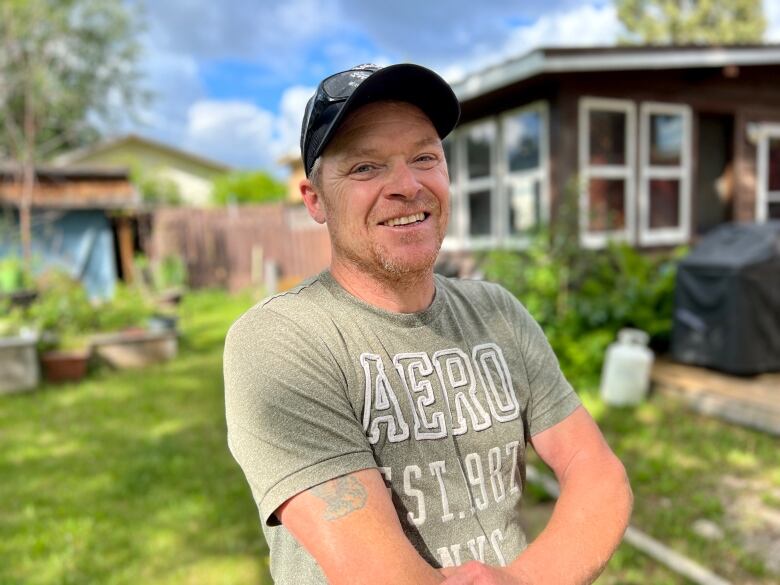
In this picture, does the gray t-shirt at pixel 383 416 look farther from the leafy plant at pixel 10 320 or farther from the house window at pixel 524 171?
the leafy plant at pixel 10 320

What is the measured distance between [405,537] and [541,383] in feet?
1.89

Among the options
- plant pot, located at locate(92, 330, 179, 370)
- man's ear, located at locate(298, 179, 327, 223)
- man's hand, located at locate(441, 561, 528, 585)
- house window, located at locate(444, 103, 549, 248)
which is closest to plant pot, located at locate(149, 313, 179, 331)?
plant pot, located at locate(92, 330, 179, 370)

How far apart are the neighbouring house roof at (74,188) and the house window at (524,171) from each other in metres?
10.2

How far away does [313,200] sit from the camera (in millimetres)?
1461

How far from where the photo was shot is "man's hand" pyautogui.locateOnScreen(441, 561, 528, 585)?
3.49ft

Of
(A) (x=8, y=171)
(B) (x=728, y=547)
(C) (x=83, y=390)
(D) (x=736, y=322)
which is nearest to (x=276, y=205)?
(A) (x=8, y=171)

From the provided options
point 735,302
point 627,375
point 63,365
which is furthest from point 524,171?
point 63,365

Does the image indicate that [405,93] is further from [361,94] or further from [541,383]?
[541,383]

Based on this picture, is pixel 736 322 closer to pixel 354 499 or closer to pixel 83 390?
pixel 354 499

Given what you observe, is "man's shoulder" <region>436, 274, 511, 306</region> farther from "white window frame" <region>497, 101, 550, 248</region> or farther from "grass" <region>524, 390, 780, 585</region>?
"white window frame" <region>497, 101, 550, 248</region>

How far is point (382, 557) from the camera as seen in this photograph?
1037 millimetres

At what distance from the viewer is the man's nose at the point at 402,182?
1301 millimetres

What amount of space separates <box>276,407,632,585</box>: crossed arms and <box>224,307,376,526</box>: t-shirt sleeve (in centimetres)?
4

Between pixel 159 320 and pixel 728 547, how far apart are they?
7.24 m
